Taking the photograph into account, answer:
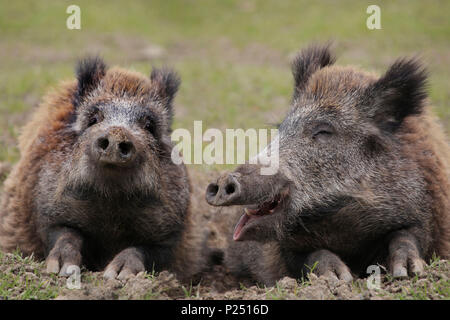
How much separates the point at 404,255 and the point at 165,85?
3.27 metres

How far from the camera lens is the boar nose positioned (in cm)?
470

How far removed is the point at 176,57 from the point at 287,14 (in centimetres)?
787

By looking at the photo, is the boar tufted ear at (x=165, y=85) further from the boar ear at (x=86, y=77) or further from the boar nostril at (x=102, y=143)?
the boar nostril at (x=102, y=143)

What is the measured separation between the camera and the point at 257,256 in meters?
6.52

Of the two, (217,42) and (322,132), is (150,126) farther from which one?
(217,42)

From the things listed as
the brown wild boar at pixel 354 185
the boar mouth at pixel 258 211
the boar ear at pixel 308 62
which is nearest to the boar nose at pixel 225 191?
the brown wild boar at pixel 354 185

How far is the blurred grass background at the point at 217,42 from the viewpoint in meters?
13.7

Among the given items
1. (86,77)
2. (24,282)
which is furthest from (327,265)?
(86,77)

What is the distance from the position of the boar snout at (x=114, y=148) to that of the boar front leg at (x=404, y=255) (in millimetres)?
2403

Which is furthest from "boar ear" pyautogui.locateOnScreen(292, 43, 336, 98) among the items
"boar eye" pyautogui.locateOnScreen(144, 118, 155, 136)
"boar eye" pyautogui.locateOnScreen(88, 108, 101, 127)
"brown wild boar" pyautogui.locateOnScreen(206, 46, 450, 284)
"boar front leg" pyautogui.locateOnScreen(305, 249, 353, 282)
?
"boar eye" pyautogui.locateOnScreen(88, 108, 101, 127)

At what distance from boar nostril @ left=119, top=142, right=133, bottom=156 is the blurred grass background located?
7.04m

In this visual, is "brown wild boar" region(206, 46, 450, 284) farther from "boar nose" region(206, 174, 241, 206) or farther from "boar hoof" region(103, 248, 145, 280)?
"boar hoof" region(103, 248, 145, 280)

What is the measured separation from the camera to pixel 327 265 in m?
5.09

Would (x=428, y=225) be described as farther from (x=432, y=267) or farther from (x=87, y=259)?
(x=87, y=259)
